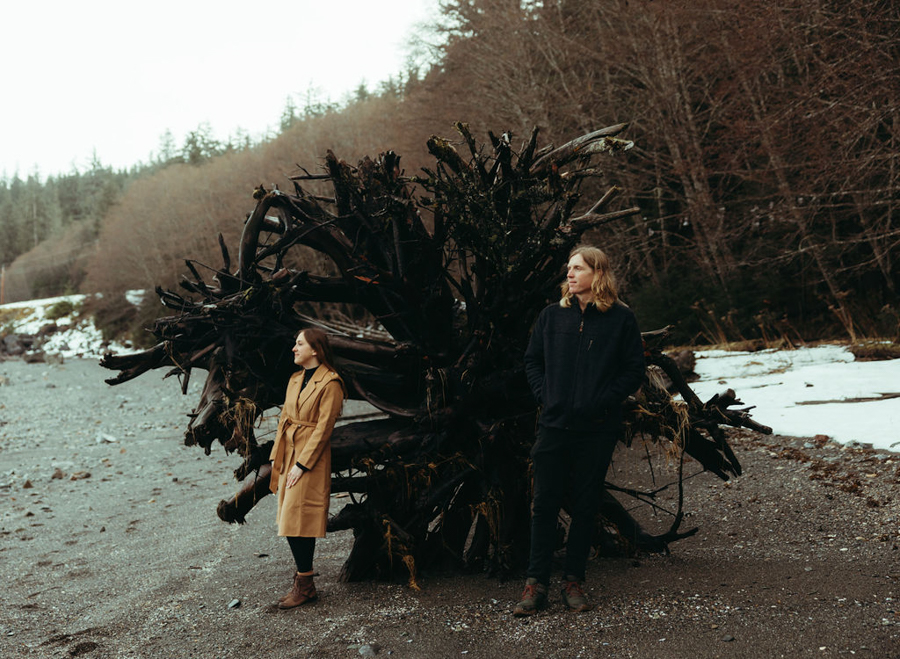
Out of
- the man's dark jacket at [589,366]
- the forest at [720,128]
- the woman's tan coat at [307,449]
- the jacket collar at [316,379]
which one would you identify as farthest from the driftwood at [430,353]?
the forest at [720,128]

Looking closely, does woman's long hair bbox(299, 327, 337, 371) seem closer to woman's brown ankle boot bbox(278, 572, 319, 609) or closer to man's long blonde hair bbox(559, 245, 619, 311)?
woman's brown ankle boot bbox(278, 572, 319, 609)

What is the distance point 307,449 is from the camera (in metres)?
5.18

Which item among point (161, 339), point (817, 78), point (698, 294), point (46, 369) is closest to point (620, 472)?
point (161, 339)

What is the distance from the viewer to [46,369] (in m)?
44.4

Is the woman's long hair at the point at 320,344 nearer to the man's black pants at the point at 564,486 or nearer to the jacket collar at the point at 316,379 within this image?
the jacket collar at the point at 316,379

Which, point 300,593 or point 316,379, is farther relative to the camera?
point 316,379

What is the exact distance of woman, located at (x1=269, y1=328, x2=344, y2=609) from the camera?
5152 millimetres

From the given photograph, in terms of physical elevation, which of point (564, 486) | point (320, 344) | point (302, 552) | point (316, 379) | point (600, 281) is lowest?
point (302, 552)

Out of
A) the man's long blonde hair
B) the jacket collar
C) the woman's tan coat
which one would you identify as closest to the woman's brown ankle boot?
the woman's tan coat

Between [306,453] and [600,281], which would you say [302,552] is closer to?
[306,453]

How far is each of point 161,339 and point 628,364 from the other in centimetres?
336

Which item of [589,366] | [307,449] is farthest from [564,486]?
[307,449]

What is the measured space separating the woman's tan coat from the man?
1412 mm

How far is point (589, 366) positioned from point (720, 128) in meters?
16.1
